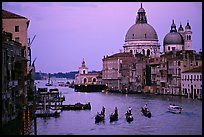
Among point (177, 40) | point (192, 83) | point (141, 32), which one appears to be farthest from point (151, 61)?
point (192, 83)

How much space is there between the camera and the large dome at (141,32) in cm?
5922

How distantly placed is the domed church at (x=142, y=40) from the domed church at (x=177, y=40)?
11.4ft

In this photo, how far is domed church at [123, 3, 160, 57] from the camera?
59344mm

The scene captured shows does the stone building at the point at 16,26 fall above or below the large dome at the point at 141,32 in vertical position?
below

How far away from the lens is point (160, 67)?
1635 inches

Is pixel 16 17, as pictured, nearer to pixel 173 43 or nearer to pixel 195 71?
pixel 195 71

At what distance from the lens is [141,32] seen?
59125 mm

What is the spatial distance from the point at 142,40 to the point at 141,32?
0.90m

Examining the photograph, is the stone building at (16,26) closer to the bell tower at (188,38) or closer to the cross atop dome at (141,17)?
the bell tower at (188,38)

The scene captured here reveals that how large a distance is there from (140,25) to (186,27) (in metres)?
7.14

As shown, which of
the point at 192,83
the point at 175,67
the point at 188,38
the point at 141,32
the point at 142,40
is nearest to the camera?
the point at 192,83

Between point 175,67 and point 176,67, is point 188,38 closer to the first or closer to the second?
point 175,67

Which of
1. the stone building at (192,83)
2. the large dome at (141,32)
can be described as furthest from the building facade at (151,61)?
the stone building at (192,83)

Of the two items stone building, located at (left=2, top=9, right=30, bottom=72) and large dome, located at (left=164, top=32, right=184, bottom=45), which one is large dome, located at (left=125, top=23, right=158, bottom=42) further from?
stone building, located at (left=2, top=9, right=30, bottom=72)
